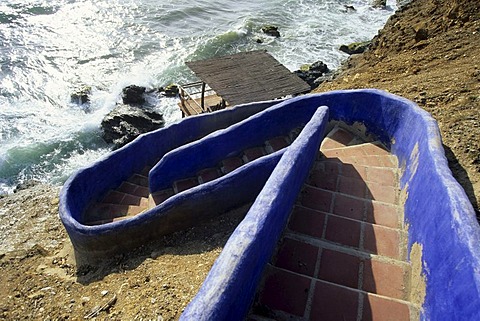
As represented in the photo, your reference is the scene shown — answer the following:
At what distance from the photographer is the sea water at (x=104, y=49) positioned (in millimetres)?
14945

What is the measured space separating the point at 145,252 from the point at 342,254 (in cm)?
258

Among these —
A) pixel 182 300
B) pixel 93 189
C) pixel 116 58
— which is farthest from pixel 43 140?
pixel 182 300

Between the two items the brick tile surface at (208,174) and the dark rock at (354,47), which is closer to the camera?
the brick tile surface at (208,174)

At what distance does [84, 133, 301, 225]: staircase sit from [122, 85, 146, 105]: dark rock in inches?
408

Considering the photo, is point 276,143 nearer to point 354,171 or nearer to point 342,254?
point 354,171

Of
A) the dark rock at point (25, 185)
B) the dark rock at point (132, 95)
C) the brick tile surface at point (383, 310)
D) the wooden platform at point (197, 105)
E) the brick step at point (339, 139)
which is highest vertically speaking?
the brick step at point (339, 139)

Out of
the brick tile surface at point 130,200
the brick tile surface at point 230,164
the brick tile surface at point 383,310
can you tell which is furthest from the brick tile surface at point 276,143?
the brick tile surface at point 383,310

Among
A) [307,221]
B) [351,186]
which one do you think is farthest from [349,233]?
[351,186]

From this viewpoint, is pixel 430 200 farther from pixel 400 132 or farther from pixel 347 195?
pixel 400 132

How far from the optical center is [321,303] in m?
3.45

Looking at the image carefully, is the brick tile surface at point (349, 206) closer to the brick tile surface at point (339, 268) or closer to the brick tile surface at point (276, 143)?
the brick tile surface at point (339, 268)

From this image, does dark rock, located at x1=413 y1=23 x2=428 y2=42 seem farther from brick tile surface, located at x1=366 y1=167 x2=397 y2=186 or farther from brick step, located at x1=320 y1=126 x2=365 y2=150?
brick tile surface, located at x1=366 y1=167 x2=397 y2=186

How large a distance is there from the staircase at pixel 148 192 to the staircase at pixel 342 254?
3.60 feet

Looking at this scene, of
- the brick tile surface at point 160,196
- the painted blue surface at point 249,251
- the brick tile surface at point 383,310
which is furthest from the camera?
the brick tile surface at point 160,196
